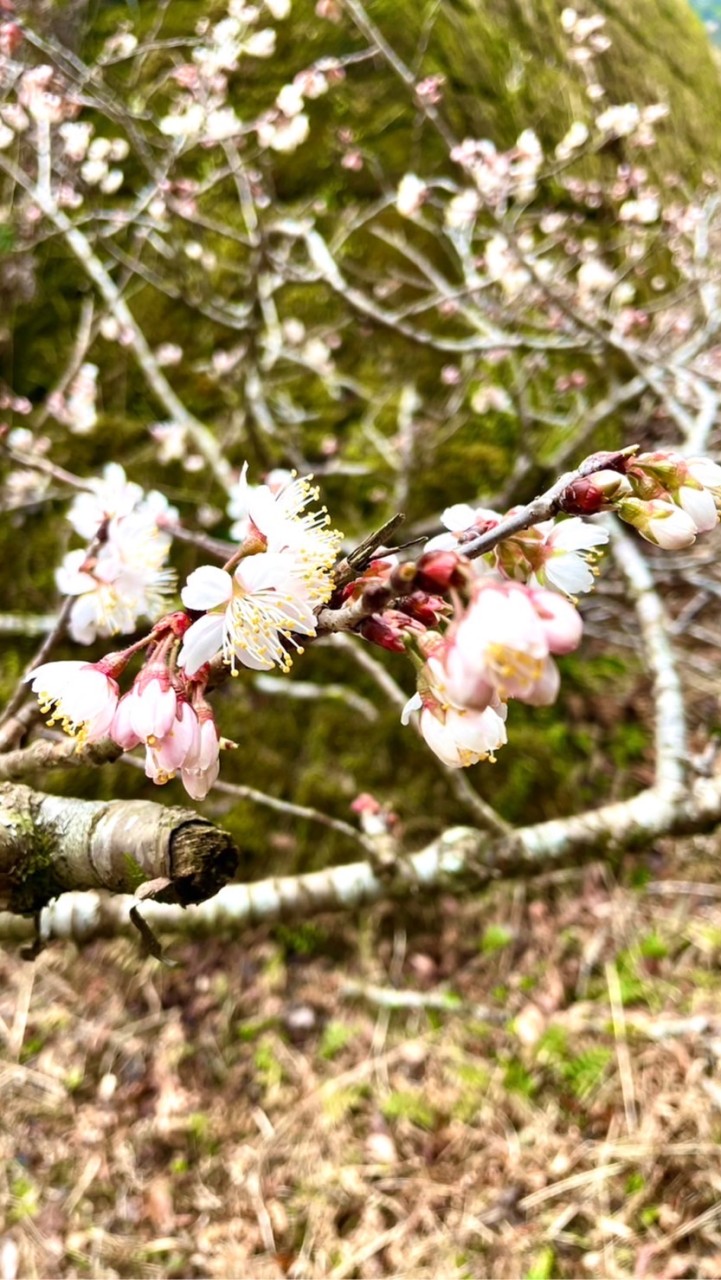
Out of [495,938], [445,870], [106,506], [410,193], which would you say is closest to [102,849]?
[106,506]

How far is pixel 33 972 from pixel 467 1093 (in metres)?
1.60

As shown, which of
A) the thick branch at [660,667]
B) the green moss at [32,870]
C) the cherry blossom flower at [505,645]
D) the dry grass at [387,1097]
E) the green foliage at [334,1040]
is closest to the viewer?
the cherry blossom flower at [505,645]

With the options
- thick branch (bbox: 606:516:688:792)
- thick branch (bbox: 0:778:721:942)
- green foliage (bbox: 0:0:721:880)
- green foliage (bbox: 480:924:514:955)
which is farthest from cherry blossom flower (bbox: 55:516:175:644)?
green foliage (bbox: 480:924:514:955)

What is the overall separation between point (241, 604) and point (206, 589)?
6 centimetres

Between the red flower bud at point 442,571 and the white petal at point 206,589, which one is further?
the white petal at point 206,589

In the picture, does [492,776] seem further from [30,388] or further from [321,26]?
[321,26]

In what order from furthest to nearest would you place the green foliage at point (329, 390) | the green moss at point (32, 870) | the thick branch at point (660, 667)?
the green foliage at point (329, 390)
the thick branch at point (660, 667)
the green moss at point (32, 870)

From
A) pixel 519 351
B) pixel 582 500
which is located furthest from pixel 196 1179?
pixel 519 351

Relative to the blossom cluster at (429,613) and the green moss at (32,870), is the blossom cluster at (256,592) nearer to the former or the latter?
the blossom cluster at (429,613)

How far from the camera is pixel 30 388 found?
3.43 metres

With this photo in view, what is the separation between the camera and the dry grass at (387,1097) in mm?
2033

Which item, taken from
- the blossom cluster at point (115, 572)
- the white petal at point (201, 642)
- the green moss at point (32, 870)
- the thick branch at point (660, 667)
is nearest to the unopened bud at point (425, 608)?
the white petal at point (201, 642)

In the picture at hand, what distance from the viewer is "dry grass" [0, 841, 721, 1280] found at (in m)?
2.03

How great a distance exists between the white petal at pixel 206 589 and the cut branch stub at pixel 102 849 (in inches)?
9.2
